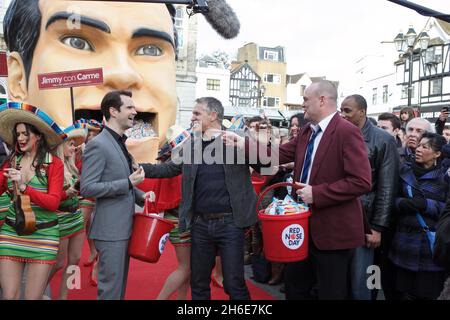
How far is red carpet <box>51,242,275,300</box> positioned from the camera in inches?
177

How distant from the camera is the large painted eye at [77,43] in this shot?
24.1ft

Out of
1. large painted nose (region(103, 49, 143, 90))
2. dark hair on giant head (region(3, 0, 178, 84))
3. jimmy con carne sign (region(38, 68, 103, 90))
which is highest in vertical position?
dark hair on giant head (region(3, 0, 178, 84))

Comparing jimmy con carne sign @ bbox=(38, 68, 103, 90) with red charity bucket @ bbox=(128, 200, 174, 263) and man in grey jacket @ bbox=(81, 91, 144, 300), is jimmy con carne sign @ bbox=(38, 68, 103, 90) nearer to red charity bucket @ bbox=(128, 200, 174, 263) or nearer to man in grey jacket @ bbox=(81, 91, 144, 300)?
man in grey jacket @ bbox=(81, 91, 144, 300)

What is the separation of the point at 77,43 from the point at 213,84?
30.0 m

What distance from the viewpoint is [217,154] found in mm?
3439

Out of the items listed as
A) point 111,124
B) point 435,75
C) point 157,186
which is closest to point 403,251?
point 157,186

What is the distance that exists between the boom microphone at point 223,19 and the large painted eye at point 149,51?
4.14 feet

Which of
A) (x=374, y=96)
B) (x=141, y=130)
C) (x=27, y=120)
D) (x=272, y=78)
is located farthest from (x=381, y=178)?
(x=272, y=78)

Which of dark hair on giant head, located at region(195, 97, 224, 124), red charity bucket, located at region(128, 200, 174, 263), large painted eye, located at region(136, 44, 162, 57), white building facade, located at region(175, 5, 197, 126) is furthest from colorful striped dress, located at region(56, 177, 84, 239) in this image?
white building facade, located at region(175, 5, 197, 126)

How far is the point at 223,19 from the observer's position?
7145 millimetres

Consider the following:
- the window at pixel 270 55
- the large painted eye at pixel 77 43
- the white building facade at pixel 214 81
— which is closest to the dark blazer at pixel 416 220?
the large painted eye at pixel 77 43

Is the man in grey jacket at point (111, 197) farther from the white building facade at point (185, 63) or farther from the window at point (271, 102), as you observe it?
the window at point (271, 102)

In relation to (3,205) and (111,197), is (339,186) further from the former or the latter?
(3,205)
